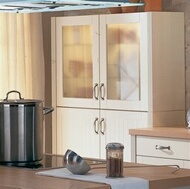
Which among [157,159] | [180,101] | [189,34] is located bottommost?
[157,159]

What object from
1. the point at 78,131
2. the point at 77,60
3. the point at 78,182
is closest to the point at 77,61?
the point at 77,60

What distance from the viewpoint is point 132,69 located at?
557 centimetres

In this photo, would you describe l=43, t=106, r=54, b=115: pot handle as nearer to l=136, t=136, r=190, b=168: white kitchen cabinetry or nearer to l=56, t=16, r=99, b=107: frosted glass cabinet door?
l=136, t=136, r=190, b=168: white kitchen cabinetry

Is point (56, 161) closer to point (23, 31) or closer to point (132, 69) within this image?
point (132, 69)

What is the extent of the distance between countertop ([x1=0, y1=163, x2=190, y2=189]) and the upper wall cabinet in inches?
90.2

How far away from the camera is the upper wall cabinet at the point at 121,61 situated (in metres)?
5.43

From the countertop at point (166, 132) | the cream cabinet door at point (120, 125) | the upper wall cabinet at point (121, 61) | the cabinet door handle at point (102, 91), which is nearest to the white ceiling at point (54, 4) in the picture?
the countertop at point (166, 132)

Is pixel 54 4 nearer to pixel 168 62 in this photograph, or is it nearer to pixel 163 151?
pixel 163 151

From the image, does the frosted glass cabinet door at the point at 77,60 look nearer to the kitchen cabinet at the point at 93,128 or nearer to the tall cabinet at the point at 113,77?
the tall cabinet at the point at 113,77

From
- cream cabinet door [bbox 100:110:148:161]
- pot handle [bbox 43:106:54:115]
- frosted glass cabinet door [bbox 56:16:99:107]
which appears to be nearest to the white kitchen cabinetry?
cream cabinet door [bbox 100:110:148:161]

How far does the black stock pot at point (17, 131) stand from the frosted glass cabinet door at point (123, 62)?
2115 mm

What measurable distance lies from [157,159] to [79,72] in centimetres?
124

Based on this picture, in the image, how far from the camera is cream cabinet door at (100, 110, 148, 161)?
216 inches

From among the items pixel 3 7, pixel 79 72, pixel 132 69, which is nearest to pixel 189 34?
pixel 132 69
